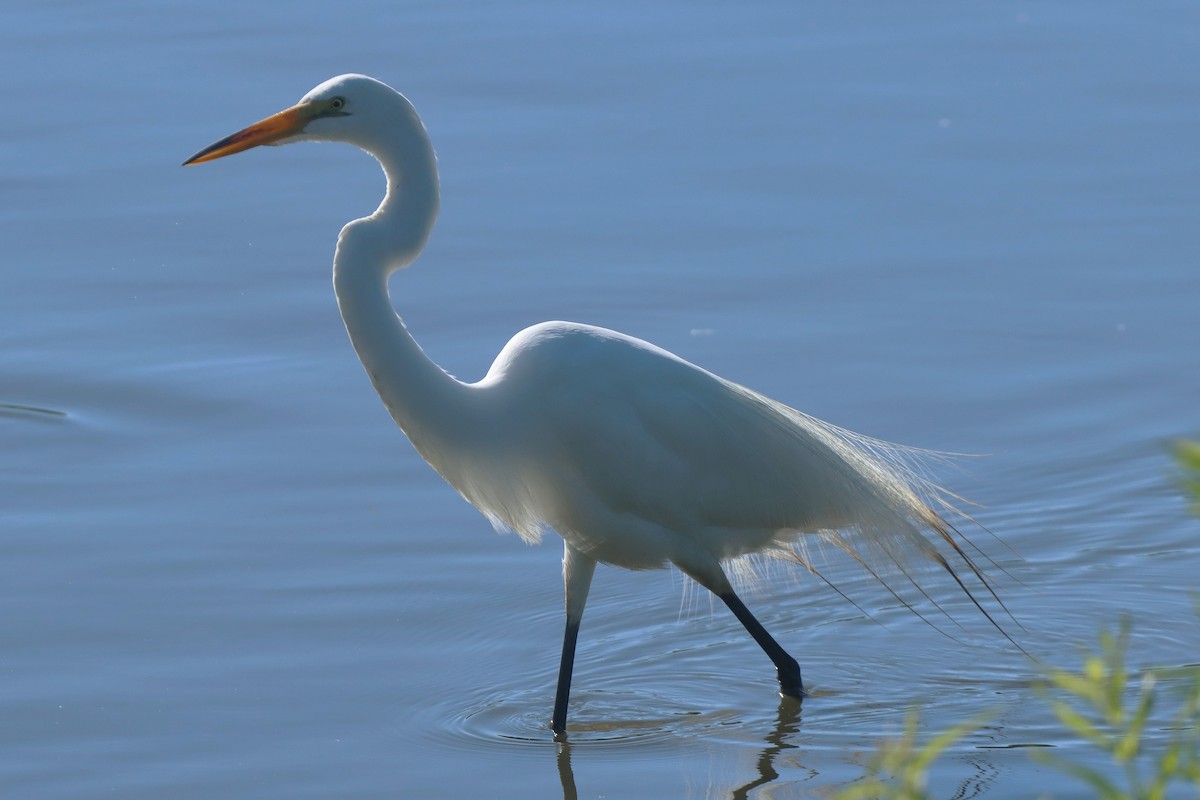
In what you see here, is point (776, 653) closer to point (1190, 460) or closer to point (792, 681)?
point (792, 681)

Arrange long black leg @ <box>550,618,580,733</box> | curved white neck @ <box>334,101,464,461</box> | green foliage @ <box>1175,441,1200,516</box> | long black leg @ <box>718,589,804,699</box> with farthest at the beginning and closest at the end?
long black leg @ <box>718,589,804,699</box>, long black leg @ <box>550,618,580,733</box>, curved white neck @ <box>334,101,464,461</box>, green foliage @ <box>1175,441,1200,516</box>

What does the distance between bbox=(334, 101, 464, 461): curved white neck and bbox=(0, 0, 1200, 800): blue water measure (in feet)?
2.94

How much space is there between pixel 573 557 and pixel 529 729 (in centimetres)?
44

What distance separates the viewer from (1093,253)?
279 inches

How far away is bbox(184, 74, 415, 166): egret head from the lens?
4.05 m

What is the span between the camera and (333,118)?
4074 mm

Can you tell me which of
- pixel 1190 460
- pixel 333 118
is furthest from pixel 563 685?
pixel 1190 460

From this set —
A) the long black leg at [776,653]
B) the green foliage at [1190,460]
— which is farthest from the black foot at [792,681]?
the green foliage at [1190,460]

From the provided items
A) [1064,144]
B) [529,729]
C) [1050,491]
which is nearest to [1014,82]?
[1064,144]

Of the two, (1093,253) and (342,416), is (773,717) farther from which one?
(1093,253)

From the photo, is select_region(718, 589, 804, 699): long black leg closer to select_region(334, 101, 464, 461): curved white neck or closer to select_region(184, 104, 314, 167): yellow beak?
select_region(334, 101, 464, 461): curved white neck

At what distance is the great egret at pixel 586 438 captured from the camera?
4.06 metres

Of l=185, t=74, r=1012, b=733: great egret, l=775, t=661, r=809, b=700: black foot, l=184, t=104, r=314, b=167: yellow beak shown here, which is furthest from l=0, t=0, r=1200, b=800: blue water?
l=184, t=104, r=314, b=167: yellow beak

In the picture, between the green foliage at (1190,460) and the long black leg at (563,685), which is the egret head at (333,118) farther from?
the green foliage at (1190,460)
